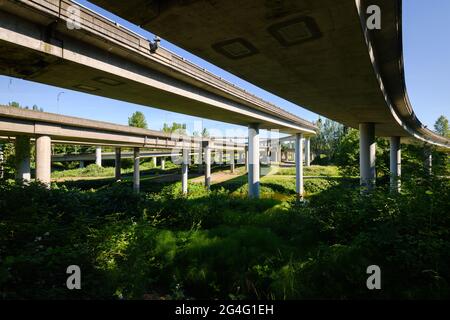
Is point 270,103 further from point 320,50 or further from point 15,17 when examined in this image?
point 15,17

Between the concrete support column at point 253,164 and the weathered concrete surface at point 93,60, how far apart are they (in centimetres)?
948

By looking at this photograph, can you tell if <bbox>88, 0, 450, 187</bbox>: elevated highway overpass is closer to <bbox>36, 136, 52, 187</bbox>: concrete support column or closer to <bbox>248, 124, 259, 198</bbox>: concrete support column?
<bbox>248, 124, 259, 198</bbox>: concrete support column

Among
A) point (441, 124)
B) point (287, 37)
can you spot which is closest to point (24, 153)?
point (287, 37)

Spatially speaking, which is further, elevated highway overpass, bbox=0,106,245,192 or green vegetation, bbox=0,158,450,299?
elevated highway overpass, bbox=0,106,245,192

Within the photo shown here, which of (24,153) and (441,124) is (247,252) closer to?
(24,153)

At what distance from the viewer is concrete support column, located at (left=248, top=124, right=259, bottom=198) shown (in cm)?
2400

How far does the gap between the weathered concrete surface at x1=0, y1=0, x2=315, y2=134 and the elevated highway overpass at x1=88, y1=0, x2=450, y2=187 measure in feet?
13.6

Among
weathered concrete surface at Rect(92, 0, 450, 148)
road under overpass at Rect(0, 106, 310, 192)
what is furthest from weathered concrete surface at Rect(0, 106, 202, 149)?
weathered concrete surface at Rect(92, 0, 450, 148)

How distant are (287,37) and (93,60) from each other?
22.6ft

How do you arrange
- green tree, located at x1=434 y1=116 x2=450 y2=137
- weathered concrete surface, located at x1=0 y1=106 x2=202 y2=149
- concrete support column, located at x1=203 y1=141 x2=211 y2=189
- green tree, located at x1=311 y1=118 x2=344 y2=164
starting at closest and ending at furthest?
weathered concrete surface, located at x1=0 y1=106 x2=202 y2=149 < concrete support column, located at x1=203 y1=141 x2=211 y2=189 < green tree, located at x1=311 y1=118 x2=344 y2=164 < green tree, located at x1=434 y1=116 x2=450 y2=137

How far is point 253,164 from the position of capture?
79.6 feet

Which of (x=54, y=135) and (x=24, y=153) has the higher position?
(x=54, y=135)

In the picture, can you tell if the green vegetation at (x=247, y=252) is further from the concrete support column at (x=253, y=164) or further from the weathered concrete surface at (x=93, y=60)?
the concrete support column at (x=253, y=164)

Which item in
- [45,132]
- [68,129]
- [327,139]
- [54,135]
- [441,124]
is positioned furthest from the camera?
[441,124]
